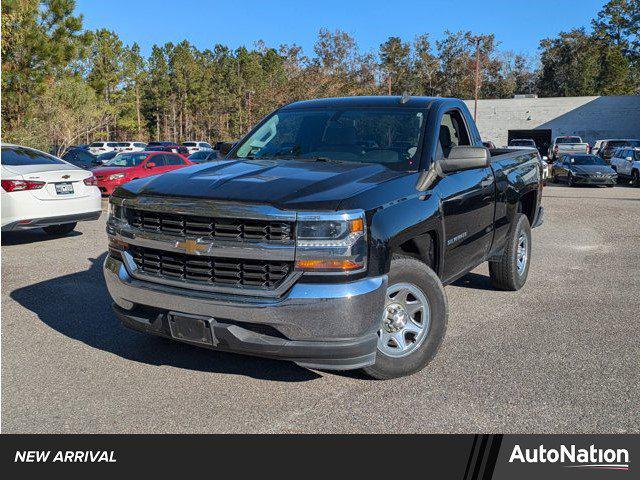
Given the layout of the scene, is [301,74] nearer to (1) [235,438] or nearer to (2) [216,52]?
(1) [235,438]

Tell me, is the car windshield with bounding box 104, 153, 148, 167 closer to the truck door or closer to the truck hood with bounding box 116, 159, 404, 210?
the truck door

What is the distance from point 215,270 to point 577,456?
227 cm

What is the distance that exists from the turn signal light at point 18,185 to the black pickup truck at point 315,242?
502cm

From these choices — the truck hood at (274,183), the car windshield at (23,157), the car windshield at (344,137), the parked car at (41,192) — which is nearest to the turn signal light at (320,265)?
the truck hood at (274,183)

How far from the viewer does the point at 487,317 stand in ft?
19.4

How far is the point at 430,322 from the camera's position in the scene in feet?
14.1

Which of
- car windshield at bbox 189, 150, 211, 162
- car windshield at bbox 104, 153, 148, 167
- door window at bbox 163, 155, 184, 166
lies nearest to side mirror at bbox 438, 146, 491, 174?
car windshield at bbox 104, 153, 148, 167

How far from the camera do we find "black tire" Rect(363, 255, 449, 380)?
13.3 feet

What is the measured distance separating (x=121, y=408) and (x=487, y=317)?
349cm

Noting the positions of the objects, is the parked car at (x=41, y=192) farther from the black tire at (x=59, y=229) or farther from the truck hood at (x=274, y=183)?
the truck hood at (x=274, y=183)

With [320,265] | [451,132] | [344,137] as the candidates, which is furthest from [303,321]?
[451,132]

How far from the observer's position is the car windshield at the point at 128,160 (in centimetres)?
1933

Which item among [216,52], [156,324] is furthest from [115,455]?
[216,52]

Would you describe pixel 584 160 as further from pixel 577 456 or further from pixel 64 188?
pixel 577 456
